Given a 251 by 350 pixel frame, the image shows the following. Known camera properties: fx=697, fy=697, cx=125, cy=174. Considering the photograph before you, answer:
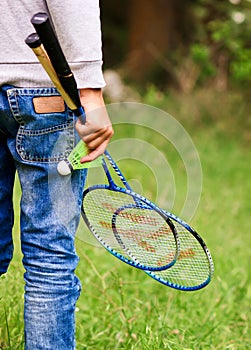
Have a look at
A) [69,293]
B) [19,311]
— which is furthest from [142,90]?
[69,293]

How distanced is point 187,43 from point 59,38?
9631 millimetres

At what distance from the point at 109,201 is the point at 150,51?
29.0 feet

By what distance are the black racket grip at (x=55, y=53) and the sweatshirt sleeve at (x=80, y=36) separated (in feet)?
0.16

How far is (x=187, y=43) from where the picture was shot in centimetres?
1119

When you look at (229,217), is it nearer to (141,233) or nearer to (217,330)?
(217,330)

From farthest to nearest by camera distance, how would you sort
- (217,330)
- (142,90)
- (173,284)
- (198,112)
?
(142,90) → (198,112) → (217,330) → (173,284)

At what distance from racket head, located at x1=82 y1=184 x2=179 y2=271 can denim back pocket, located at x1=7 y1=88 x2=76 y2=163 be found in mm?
250

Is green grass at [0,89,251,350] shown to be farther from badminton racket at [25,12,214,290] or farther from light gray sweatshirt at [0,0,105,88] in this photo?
light gray sweatshirt at [0,0,105,88]

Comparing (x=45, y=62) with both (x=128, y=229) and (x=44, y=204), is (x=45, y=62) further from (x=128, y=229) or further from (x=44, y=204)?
(x=128, y=229)

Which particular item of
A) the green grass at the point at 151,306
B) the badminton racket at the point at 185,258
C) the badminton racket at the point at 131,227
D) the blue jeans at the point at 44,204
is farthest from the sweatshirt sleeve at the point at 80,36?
the green grass at the point at 151,306

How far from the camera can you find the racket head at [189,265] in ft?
6.65

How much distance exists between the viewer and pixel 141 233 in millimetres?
2143

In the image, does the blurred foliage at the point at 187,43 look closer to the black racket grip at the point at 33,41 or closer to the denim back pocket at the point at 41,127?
the denim back pocket at the point at 41,127

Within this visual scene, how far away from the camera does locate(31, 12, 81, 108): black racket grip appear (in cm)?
166
